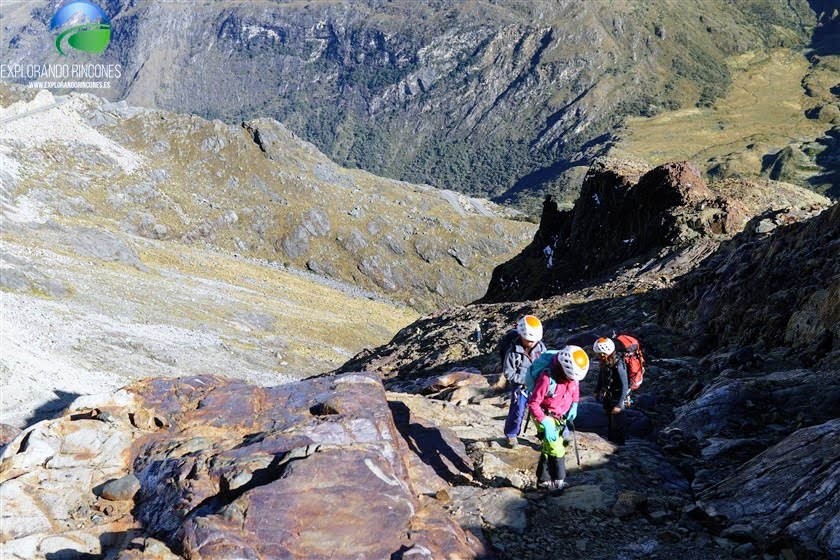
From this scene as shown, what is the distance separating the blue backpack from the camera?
1221cm

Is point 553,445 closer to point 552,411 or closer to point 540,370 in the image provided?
point 552,411

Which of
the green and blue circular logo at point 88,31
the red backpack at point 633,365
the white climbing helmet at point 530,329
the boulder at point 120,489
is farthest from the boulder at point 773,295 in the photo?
the green and blue circular logo at point 88,31

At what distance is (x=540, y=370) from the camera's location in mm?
12344

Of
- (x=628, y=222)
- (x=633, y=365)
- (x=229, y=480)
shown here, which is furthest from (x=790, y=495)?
(x=628, y=222)

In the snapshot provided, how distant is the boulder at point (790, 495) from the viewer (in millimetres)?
9508

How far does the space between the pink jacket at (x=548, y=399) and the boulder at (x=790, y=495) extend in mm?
2856

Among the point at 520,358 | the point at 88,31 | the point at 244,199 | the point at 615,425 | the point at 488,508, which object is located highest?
the point at 88,31

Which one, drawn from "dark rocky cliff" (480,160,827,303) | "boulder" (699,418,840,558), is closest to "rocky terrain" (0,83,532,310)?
"dark rocky cliff" (480,160,827,303)

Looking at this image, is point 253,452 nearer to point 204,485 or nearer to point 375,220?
point 204,485

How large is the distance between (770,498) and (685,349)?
13.4 m

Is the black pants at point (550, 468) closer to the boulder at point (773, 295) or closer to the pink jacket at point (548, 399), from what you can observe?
the pink jacket at point (548, 399)

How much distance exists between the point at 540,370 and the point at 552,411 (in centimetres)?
76

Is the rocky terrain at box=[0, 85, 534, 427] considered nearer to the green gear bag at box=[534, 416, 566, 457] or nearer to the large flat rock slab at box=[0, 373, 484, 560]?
the large flat rock slab at box=[0, 373, 484, 560]

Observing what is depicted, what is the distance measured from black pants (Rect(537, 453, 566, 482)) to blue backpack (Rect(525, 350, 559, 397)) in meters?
1.20
